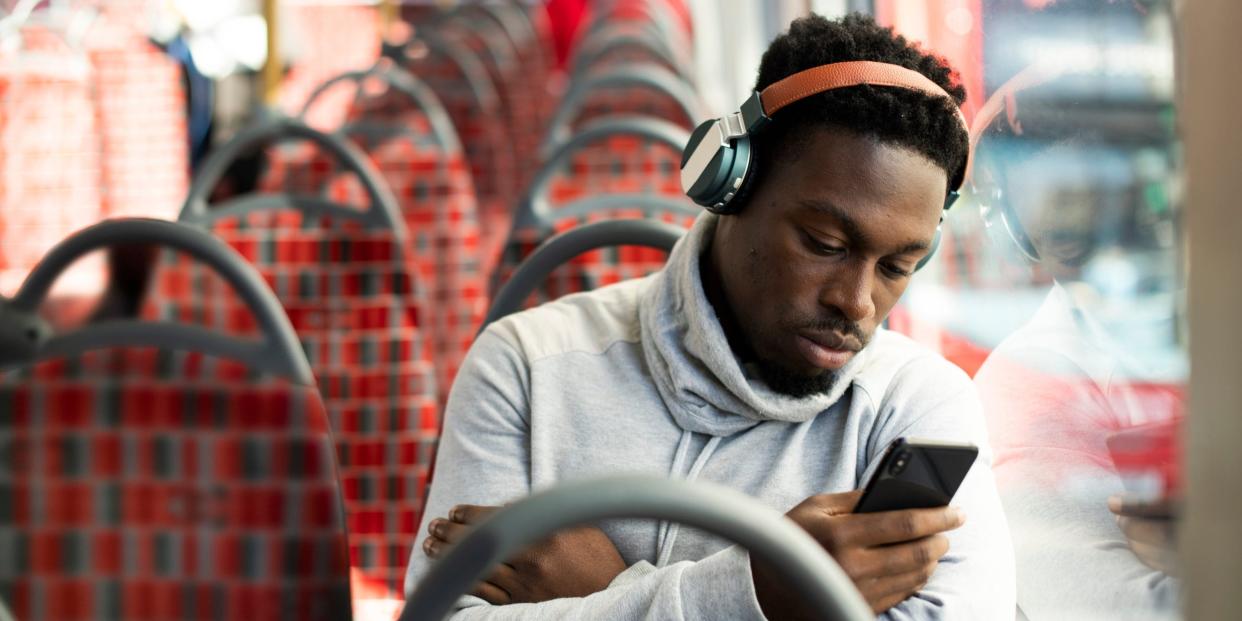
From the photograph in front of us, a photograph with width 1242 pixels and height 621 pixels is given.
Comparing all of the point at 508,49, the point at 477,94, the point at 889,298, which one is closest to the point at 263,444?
the point at 889,298

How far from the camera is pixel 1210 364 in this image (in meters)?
0.68

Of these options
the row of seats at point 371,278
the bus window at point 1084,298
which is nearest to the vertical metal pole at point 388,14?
the row of seats at point 371,278

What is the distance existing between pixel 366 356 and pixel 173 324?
0.61 meters

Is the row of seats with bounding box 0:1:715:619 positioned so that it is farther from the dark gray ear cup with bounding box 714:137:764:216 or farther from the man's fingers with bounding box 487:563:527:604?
the dark gray ear cup with bounding box 714:137:764:216

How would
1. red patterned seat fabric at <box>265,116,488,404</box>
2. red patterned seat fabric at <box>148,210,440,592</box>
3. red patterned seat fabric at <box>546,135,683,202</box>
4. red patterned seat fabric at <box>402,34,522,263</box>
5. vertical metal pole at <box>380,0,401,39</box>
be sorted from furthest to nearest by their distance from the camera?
vertical metal pole at <box>380,0,401,39</box>
red patterned seat fabric at <box>402,34,522,263</box>
red patterned seat fabric at <box>265,116,488,404</box>
red patterned seat fabric at <box>546,135,683,202</box>
red patterned seat fabric at <box>148,210,440,592</box>

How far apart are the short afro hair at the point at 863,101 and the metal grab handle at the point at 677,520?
0.47 meters

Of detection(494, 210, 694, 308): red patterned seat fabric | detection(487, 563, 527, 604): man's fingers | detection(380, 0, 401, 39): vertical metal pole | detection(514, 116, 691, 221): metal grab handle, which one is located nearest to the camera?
detection(487, 563, 527, 604): man's fingers

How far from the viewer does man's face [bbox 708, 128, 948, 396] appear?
3.43 ft

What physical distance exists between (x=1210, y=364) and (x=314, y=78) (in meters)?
7.67

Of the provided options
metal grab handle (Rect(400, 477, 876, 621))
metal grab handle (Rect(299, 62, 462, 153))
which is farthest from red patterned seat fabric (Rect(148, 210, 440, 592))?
metal grab handle (Rect(400, 477, 876, 621))

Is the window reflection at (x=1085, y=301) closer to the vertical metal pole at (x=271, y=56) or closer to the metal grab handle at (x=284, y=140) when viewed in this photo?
the metal grab handle at (x=284, y=140)

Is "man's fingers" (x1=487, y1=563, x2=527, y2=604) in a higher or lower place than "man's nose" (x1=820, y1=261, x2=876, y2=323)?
lower

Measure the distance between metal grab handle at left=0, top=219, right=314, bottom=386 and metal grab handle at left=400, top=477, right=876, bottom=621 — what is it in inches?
29.4

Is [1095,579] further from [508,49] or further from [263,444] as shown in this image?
[508,49]
